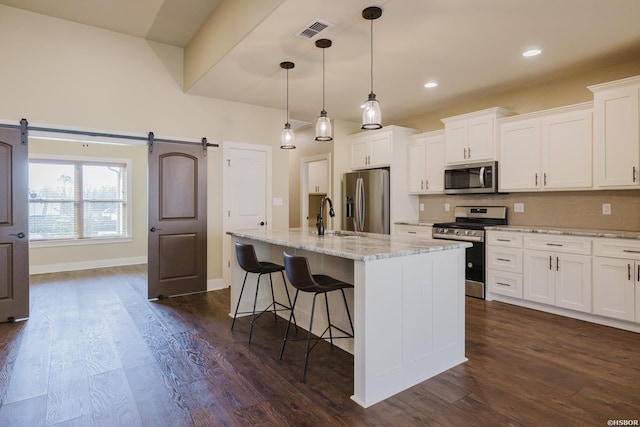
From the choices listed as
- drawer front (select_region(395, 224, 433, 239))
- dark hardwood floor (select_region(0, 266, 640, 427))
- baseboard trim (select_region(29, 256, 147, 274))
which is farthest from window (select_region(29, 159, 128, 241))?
drawer front (select_region(395, 224, 433, 239))

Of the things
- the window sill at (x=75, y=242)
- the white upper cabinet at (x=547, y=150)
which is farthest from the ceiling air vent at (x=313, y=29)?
the window sill at (x=75, y=242)

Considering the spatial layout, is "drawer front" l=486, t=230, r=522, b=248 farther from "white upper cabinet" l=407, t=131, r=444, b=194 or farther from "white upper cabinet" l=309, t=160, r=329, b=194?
"white upper cabinet" l=309, t=160, r=329, b=194

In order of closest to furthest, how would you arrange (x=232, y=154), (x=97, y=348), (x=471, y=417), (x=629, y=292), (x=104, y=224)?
(x=471, y=417) → (x=97, y=348) → (x=629, y=292) → (x=232, y=154) → (x=104, y=224)

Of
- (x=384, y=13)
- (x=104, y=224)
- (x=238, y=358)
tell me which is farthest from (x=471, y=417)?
(x=104, y=224)

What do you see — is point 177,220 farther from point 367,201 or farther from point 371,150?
point 371,150

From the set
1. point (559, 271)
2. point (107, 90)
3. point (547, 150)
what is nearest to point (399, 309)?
point (559, 271)

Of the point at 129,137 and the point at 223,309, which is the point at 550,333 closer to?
the point at 223,309

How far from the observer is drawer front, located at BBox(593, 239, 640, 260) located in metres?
3.22

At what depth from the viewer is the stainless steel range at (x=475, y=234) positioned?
443 centimetres

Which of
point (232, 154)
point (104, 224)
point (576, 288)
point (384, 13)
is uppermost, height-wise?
point (384, 13)

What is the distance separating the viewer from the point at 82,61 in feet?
13.3

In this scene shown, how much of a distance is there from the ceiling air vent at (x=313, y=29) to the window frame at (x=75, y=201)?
5430 millimetres

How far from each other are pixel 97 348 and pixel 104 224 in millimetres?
4740

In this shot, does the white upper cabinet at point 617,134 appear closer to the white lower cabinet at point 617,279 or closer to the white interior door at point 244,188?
the white lower cabinet at point 617,279
